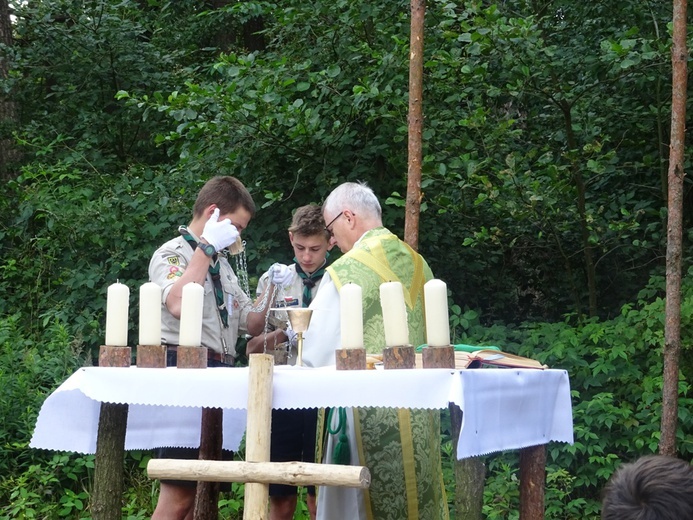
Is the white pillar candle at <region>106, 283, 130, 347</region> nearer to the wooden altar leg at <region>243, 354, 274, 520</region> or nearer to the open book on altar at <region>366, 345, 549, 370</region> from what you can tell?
the wooden altar leg at <region>243, 354, 274, 520</region>

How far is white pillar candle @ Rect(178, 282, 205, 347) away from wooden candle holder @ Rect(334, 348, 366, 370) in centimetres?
51

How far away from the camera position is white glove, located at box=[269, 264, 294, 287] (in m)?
4.46

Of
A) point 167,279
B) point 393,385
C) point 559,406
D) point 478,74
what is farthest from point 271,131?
point 393,385

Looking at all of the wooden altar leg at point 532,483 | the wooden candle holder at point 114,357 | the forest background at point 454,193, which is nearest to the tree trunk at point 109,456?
the wooden candle holder at point 114,357

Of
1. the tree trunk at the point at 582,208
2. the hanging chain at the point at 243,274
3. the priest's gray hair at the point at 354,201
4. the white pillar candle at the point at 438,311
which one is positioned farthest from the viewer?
the tree trunk at the point at 582,208

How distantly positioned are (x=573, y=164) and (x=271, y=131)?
2099 mm

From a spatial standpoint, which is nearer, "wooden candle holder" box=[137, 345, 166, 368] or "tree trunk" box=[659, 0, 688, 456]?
"wooden candle holder" box=[137, 345, 166, 368]

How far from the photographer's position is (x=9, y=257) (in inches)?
339

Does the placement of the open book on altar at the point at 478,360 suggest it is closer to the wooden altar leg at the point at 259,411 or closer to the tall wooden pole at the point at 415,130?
the wooden altar leg at the point at 259,411

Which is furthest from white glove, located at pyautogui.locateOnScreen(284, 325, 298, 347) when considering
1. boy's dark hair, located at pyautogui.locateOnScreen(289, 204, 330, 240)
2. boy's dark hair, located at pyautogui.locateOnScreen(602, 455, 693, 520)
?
boy's dark hair, located at pyautogui.locateOnScreen(602, 455, 693, 520)

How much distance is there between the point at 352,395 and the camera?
A: 295cm

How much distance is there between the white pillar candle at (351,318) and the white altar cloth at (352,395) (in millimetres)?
112

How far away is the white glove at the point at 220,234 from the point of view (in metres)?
4.14

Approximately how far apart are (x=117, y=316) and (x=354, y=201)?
1112 millimetres
